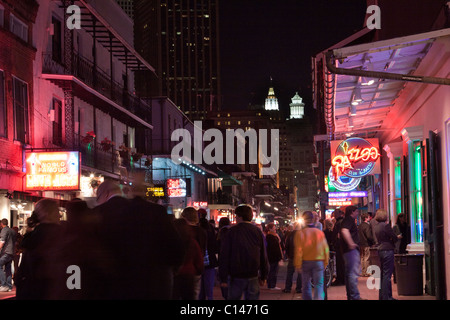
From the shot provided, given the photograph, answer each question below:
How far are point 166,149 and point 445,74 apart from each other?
34757 mm

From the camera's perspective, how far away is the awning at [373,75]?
10.9 metres

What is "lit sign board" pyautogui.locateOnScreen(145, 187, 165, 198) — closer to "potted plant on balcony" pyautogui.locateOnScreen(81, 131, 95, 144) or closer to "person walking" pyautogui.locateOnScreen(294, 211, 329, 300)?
"potted plant on balcony" pyautogui.locateOnScreen(81, 131, 95, 144)

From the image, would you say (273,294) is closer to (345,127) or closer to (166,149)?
(345,127)

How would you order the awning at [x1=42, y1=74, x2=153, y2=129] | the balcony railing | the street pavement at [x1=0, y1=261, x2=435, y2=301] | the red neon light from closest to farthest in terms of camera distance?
1. the street pavement at [x1=0, y1=261, x2=435, y2=301]
2. the red neon light
3. the awning at [x1=42, y1=74, x2=153, y2=129]
4. the balcony railing

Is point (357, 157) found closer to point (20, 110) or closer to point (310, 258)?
point (310, 258)

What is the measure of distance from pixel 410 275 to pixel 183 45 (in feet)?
401

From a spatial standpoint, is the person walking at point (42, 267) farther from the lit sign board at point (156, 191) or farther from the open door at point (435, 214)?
the lit sign board at point (156, 191)

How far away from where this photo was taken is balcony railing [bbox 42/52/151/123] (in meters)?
24.3

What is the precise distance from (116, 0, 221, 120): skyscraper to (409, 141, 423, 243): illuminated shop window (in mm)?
112936

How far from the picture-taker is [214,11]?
130750 millimetres

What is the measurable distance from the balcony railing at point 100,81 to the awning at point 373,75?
10.2 m

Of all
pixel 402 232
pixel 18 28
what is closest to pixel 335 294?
pixel 402 232

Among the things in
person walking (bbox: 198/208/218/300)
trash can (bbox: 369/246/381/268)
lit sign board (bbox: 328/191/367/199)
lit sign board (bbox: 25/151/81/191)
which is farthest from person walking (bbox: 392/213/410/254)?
lit sign board (bbox: 25/151/81/191)

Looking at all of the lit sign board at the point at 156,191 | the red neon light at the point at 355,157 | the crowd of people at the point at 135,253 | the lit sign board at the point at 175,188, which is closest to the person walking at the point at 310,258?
the crowd of people at the point at 135,253
